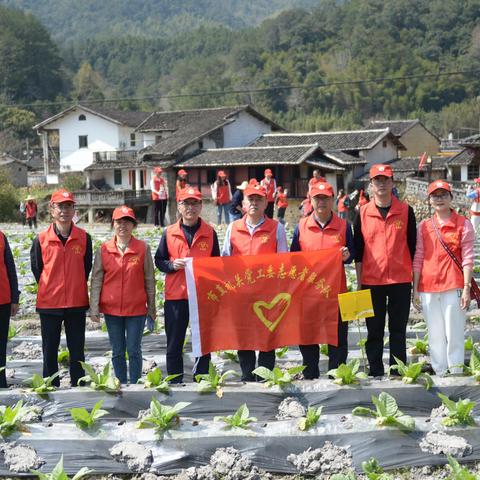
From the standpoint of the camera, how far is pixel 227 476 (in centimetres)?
555

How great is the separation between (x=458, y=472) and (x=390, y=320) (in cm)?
228

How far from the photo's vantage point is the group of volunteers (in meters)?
7.09

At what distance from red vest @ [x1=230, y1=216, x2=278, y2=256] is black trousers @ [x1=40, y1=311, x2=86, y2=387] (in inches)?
60.1

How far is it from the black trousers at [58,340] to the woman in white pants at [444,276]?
303 cm

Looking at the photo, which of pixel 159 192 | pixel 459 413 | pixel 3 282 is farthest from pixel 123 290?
pixel 159 192

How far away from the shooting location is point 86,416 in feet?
19.9

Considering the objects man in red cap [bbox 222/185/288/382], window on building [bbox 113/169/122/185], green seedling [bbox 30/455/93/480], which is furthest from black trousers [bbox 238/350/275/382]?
window on building [bbox 113/169/122/185]

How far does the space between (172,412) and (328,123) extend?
89.8 meters

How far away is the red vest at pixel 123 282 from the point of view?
7.25 m

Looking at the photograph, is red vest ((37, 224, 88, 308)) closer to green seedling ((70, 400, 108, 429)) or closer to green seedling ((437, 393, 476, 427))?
green seedling ((70, 400, 108, 429))

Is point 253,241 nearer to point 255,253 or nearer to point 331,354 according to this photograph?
point 255,253

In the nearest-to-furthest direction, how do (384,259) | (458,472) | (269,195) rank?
(458,472), (384,259), (269,195)

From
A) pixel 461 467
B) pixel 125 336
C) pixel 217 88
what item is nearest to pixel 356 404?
pixel 461 467

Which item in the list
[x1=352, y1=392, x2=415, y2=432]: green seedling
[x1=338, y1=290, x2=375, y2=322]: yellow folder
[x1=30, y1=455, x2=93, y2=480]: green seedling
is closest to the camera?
[x1=30, y1=455, x2=93, y2=480]: green seedling
